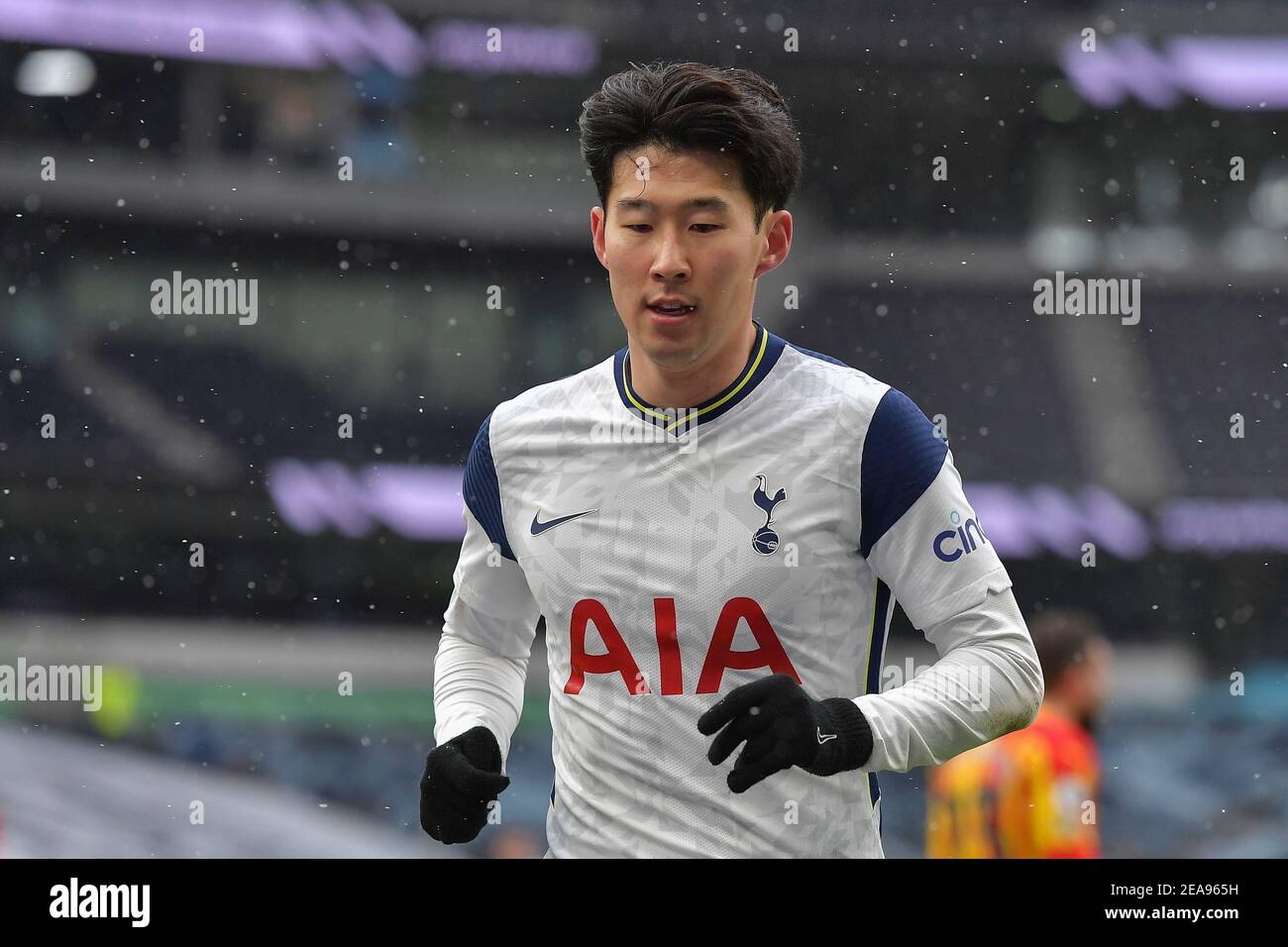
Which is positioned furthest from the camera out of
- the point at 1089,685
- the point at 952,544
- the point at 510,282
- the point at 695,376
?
the point at 510,282

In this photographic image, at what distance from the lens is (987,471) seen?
1606 centimetres

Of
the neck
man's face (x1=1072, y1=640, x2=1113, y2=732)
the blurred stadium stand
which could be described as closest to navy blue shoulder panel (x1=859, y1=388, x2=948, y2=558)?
the neck

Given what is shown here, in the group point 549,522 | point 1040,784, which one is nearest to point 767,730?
point 549,522

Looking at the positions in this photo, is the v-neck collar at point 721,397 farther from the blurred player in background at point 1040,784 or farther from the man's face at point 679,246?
the blurred player in background at point 1040,784

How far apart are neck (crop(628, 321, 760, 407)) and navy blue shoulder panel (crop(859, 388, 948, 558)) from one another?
0.23 meters

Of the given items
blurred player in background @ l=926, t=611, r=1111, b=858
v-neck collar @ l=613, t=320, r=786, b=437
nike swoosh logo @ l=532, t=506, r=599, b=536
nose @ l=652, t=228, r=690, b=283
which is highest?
nose @ l=652, t=228, r=690, b=283

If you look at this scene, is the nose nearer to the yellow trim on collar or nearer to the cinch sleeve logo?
the yellow trim on collar

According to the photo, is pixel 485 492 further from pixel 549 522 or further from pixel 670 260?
pixel 670 260

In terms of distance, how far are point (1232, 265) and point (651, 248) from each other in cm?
1745

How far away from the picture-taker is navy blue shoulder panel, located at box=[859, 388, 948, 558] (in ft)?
6.13

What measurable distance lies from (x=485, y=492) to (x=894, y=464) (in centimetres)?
62

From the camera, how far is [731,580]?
191 cm

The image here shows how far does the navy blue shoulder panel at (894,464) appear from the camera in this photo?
1868 mm
